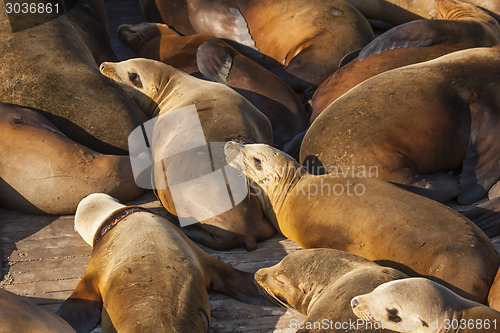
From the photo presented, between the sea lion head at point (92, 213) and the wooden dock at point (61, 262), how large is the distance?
15 cm

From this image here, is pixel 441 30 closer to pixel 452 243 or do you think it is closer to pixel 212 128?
pixel 212 128

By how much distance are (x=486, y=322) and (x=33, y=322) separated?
1.68 metres

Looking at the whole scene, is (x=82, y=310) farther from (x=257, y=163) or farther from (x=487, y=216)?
(x=487, y=216)

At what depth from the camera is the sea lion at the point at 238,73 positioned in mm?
5043

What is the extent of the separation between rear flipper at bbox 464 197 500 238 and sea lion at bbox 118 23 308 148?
5.31ft

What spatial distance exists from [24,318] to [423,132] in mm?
2614

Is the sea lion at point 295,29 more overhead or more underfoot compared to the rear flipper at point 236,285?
more overhead

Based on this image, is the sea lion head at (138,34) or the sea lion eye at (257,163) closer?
the sea lion eye at (257,163)

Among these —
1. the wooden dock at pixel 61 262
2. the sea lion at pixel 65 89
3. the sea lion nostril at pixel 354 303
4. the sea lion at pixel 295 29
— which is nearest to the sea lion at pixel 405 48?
the sea lion at pixel 295 29

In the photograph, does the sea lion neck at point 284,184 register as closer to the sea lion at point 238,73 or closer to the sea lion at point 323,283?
the sea lion at point 323,283

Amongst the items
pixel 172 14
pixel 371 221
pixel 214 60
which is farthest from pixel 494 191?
pixel 172 14

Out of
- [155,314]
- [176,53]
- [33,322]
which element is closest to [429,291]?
[155,314]

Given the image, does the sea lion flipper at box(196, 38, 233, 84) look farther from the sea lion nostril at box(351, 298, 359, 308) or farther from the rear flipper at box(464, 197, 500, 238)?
the sea lion nostril at box(351, 298, 359, 308)

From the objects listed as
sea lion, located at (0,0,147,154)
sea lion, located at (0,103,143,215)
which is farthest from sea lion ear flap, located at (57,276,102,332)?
sea lion, located at (0,0,147,154)
